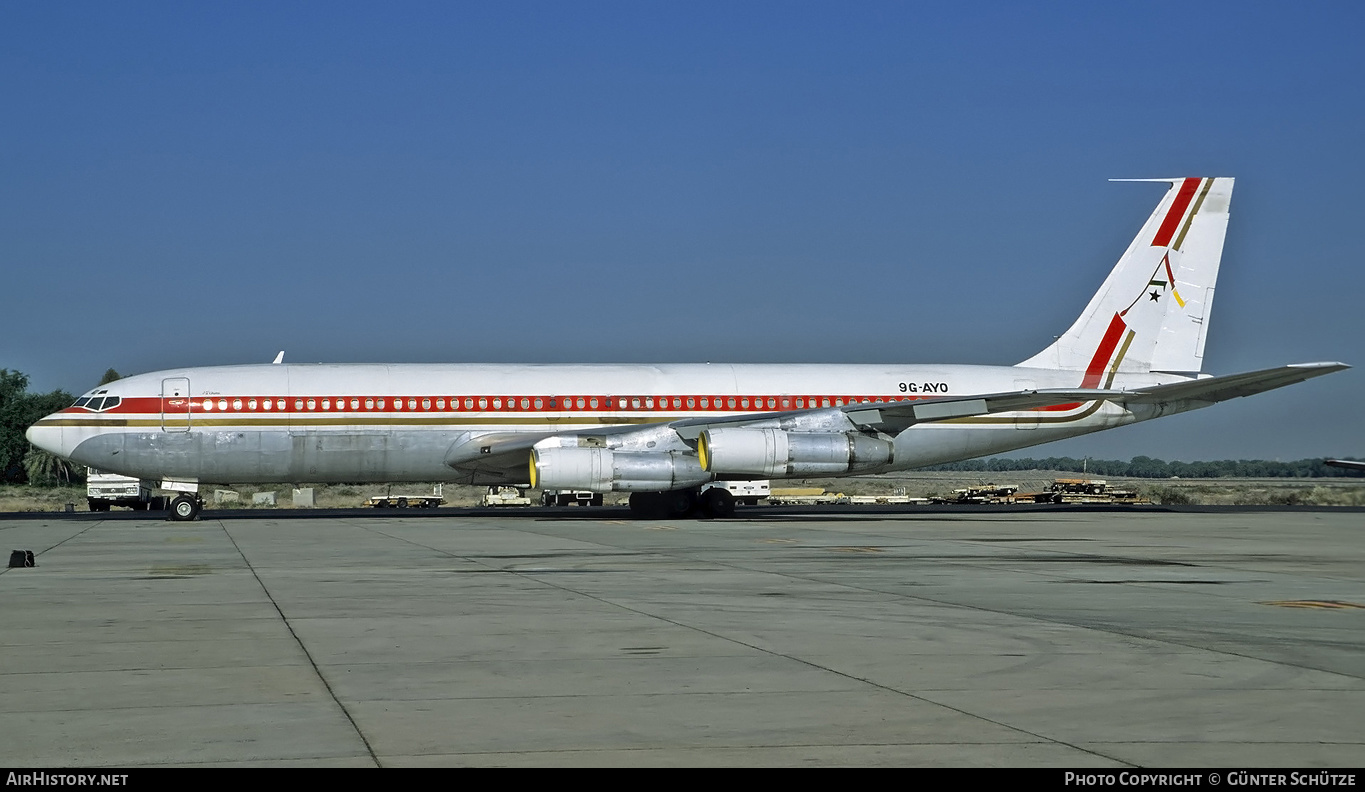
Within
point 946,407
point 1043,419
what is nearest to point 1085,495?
point 1043,419

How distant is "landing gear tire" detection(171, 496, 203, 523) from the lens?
3203 cm

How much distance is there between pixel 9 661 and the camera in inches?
386

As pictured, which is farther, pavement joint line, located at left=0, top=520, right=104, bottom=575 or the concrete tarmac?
pavement joint line, located at left=0, top=520, right=104, bottom=575

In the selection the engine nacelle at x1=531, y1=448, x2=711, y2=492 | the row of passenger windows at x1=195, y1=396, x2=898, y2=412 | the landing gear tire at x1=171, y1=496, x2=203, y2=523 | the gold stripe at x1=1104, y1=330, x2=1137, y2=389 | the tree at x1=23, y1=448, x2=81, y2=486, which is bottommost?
the landing gear tire at x1=171, y1=496, x2=203, y2=523

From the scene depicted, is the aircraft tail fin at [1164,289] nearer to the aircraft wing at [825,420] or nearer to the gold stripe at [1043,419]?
the gold stripe at [1043,419]

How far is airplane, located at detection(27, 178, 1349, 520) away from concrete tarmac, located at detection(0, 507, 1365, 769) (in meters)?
11.5

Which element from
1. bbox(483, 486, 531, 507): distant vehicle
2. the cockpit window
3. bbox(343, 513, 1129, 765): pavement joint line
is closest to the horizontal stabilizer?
bbox(343, 513, 1129, 765): pavement joint line

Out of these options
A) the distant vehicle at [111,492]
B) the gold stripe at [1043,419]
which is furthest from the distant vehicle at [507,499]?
the gold stripe at [1043,419]

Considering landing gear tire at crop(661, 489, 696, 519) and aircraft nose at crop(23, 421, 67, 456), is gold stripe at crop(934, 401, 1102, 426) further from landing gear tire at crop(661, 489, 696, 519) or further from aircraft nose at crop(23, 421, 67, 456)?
aircraft nose at crop(23, 421, 67, 456)

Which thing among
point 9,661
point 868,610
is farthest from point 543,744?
point 868,610

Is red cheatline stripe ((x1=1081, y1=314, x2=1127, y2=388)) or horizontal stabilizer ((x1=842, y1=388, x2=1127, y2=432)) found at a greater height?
red cheatline stripe ((x1=1081, y1=314, x2=1127, y2=388))

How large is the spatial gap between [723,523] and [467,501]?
1253 inches

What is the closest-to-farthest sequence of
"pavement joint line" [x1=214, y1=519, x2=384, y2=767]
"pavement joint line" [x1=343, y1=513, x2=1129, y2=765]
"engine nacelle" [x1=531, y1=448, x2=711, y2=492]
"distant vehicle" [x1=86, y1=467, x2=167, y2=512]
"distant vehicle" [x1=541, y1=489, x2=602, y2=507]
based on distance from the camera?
1. "pavement joint line" [x1=214, y1=519, x2=384, y2=767]
2. "pavement joint line" [x1=343, y1=513, x2=1129, y2=765]
3. "engine nacelle" [x1=531, y1=448, x2=711, y2=492]
4. "distant vehicle" [x1=86, y1=467, x2=167, y2=512]
5. "distant vehicle" [x1=541, y1=489, x2=602, y2=507]
